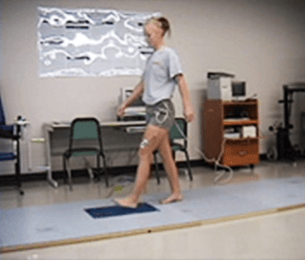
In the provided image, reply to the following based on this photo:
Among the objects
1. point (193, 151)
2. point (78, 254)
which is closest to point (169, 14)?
point (193, 151)

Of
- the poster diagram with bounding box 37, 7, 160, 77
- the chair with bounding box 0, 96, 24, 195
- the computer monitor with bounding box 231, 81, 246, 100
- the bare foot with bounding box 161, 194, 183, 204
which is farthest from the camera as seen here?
the computer monitor with bounding box 231, 81, 246, 100

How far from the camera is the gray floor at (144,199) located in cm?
361

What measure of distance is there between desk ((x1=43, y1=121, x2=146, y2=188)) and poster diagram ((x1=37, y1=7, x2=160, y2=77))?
0.74m

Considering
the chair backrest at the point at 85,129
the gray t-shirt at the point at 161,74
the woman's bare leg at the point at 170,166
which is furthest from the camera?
the chair backrest at the point at 85,129

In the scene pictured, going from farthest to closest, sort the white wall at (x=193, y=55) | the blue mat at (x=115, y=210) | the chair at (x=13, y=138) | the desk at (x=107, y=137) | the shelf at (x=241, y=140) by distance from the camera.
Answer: the shelf at (x=241, y=140), the white wall at (x=193, y=55), the desk at (x=107, y=137), the chair at (x=13, y=138), the blue mat at (x=115, y=210)

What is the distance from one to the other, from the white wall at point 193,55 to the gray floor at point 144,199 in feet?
3.29

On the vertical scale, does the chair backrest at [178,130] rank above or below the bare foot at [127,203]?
above

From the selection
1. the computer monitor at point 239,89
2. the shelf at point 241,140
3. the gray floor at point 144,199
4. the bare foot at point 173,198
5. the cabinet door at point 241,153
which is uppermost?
the computer monitor at point 239,89

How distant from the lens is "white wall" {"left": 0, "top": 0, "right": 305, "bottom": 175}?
19.5ft

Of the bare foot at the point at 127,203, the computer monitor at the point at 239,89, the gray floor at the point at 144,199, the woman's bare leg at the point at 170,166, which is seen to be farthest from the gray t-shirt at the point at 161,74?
the computer monitor at the point at 239,89

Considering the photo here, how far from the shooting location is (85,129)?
17.8 feet

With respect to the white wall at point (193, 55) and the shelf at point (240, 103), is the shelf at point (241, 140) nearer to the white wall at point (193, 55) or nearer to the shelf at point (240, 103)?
the shelf at point (240, 103)

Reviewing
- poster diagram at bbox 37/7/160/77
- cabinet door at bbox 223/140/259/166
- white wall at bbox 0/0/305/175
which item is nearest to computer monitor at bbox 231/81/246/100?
white wall at bbox 0/0/305/175

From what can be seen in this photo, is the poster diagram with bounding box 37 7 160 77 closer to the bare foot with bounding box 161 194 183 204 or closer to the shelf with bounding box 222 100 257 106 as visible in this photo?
the shelf with bounding box 222 100 257 106
